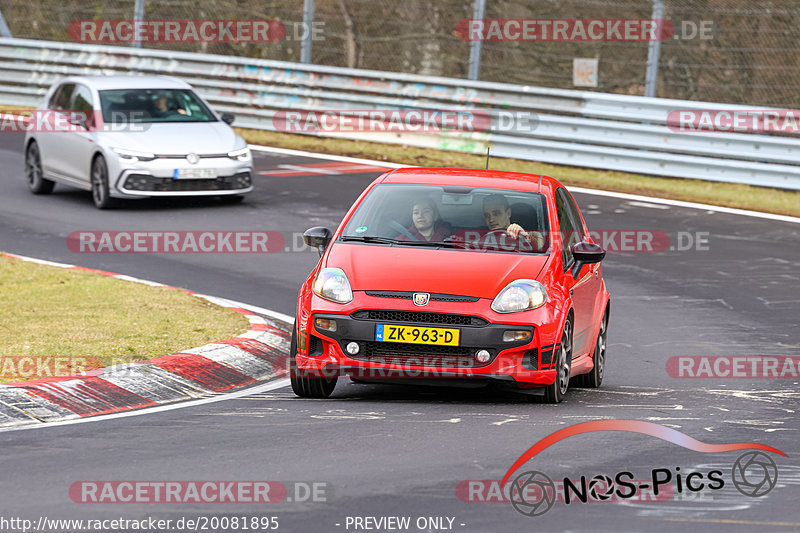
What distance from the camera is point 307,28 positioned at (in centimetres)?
2503

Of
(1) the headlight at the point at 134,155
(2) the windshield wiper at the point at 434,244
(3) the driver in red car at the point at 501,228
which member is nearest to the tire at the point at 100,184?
(1) the headlight at the point at 134,155

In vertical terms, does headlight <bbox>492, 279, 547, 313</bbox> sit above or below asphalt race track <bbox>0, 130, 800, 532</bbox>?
above

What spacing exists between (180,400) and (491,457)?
2.49m

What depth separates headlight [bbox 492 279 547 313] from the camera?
28.9ft

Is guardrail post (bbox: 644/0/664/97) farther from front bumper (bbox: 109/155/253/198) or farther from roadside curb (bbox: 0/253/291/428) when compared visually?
roadside curb (bbox: 0/253/291/428)

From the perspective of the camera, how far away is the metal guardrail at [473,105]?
69.3 feet

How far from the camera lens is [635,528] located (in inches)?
242

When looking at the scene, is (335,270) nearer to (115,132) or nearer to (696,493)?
(696,493)

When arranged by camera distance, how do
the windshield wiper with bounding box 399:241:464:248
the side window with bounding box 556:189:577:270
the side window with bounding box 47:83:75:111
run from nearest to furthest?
the windshield wiper with bounding box 399:241:464:248
the side window with bounding box 556:189:577:270
the side window with bounding box 47:83:75:111

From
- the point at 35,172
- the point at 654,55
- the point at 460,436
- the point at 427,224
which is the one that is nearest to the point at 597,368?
the point at 427,224

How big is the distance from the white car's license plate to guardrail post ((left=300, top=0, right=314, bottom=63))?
7.42 m

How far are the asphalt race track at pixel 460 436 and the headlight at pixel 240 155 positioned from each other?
3.62 meters

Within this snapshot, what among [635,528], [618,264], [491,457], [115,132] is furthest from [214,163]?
[635,528]

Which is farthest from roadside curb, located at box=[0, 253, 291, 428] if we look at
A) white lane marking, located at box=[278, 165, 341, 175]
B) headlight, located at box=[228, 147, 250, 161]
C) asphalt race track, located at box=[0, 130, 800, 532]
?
white lane marking, located at box=[278, 165, 341, 175]
